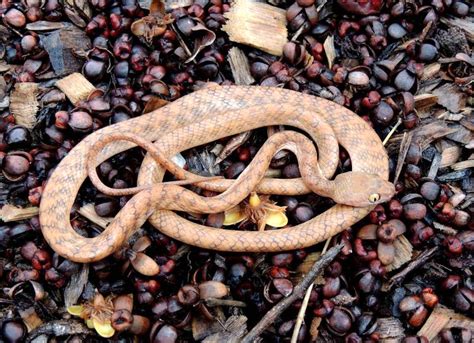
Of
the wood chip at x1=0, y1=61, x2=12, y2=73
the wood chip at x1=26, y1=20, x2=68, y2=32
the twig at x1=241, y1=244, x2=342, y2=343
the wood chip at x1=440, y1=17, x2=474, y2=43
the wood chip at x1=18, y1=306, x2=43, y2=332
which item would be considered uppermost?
the wood chip at x1=440, y1=17, x2=474, y2=43

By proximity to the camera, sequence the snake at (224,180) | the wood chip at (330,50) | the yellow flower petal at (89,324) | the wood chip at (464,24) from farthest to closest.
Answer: the wood chip at (464,24) → the wood chip at (330,50) → the snake at (224,180) → the yellow flower petal at (89,324)

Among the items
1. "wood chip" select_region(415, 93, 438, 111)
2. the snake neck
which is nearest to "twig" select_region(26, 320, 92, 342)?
the snake neck

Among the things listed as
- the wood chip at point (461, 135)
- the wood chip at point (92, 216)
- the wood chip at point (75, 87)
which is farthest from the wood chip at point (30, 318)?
the wood chip at point (461, 135)

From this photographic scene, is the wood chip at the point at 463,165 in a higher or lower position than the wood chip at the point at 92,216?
higher

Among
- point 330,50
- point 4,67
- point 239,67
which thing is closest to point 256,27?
point 239,67

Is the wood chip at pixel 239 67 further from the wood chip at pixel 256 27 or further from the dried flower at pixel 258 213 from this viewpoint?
the dried flower at pixel 258 213

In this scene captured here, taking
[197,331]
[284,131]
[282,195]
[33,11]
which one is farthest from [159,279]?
[33,11]

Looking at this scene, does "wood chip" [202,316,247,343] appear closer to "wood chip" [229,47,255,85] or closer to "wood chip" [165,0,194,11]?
"wood chip" [229,47,255,85]
